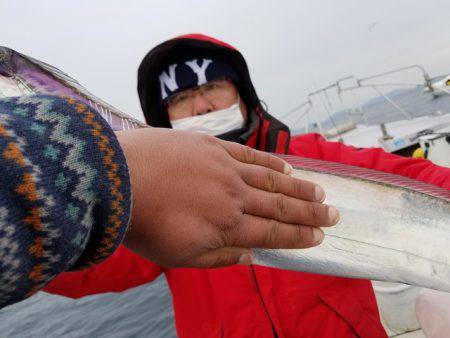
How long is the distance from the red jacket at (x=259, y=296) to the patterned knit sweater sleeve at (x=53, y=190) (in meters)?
1.63

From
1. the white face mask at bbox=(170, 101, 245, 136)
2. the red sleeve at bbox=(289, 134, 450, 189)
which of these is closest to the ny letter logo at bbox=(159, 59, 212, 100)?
the white face mask at bbox=(170, 101, 245, 136)

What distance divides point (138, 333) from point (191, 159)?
9.51 metres

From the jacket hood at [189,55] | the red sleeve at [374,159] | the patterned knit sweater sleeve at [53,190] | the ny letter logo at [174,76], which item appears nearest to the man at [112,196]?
the patterned knit sweater sleeve at [53,190]

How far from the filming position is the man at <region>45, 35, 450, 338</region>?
2.24 metres

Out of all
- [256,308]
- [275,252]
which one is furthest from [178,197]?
[256,308]

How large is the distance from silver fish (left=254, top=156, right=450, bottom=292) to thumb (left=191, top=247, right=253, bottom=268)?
338mm

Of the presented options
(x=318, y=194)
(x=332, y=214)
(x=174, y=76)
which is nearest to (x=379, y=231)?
(x=332, y=214)

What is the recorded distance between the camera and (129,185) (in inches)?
32.3

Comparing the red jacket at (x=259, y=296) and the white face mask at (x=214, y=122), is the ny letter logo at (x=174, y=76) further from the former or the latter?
the red jacket at (x=259, y=296)

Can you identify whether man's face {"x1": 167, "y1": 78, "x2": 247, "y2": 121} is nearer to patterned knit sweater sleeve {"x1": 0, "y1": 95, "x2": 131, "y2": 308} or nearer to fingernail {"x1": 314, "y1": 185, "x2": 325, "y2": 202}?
fingernail {"x1": 314, "y1": 185, "x2": 325, "y2": 202}

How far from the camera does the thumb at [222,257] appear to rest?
1.07 metres

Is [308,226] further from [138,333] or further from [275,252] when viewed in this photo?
[138,333]

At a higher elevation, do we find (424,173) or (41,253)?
(41,253)

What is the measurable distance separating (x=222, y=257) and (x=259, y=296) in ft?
4.26
